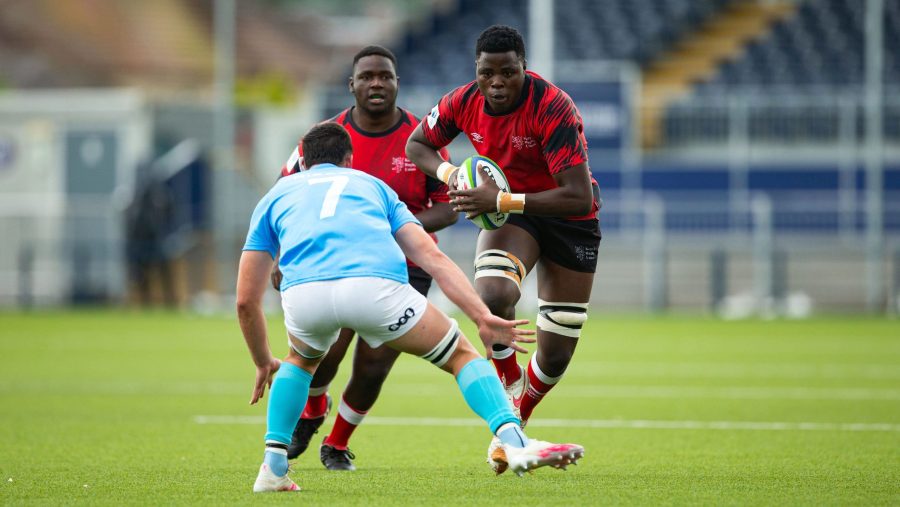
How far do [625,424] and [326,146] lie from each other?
14.3 ft

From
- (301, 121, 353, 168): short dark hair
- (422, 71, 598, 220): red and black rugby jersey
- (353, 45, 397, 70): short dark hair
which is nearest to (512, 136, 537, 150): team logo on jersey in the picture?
(422, 71, 598, 220): red and black rugby jersey

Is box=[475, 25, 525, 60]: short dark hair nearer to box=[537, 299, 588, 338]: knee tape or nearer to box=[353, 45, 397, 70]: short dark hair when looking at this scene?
box=[353, 45, 397, 70]: short dark hair

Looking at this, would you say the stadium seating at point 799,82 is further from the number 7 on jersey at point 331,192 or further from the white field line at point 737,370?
the number 7 on jersey at point 331,192

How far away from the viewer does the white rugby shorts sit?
5.93 metres

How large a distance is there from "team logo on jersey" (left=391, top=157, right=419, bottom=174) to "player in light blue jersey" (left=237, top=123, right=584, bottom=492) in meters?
1.58

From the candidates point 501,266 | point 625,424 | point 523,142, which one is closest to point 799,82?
point 625,424

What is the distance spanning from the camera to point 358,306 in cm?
592

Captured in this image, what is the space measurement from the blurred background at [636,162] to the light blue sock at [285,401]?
17802mm

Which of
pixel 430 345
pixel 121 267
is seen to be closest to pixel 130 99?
pixel 121 267

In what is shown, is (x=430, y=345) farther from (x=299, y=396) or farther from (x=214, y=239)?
(x=214, y=239)

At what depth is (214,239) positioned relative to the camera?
28.0m

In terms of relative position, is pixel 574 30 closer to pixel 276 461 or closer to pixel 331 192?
pixel 331 192

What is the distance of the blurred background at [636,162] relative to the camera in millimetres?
24656

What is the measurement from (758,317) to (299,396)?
18.5m
